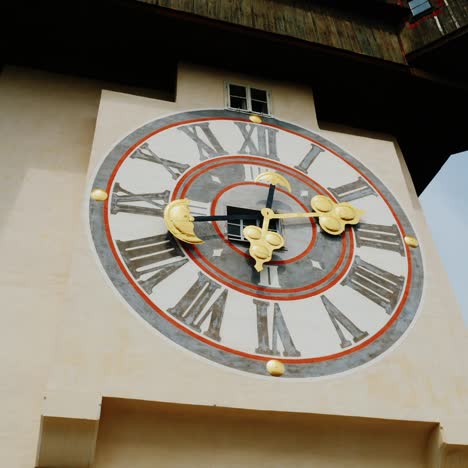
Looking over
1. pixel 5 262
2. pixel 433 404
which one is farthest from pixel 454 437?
pixel 5 262

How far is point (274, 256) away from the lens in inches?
223

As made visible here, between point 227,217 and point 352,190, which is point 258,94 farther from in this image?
point 227,217

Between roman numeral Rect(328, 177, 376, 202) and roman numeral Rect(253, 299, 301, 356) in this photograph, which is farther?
roman numeral Rect(328, 177, 376, 202)

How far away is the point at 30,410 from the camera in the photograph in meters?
4.57

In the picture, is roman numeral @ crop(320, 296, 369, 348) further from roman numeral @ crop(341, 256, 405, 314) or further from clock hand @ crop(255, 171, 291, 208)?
clock hand @ crop(255, 171, 291, 208)

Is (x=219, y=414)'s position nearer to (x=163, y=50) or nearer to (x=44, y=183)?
(x=44, y=183)

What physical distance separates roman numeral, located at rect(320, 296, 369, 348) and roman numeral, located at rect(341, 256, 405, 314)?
1.11 feet

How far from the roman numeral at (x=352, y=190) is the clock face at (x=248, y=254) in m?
0.02

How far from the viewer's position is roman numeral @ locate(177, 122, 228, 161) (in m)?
6.43

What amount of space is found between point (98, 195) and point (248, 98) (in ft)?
8.32

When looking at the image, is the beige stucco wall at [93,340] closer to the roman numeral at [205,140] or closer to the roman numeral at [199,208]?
the roman numeral at [205,140]

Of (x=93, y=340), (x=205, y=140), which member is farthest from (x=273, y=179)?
(x=93, y=340)

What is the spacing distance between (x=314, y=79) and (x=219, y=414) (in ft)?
15.2

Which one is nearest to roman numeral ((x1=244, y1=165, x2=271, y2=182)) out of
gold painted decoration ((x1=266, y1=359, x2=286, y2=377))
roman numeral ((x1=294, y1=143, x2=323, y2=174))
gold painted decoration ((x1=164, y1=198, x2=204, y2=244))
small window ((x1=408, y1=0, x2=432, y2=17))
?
roman numeral ((x1=294, y1=143, x2=323, y2=174))
